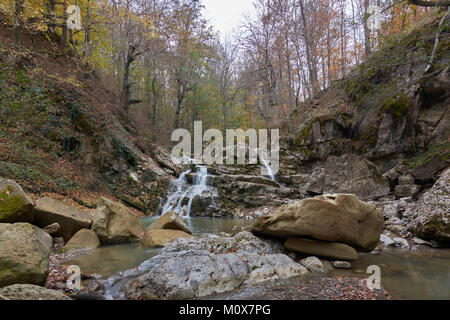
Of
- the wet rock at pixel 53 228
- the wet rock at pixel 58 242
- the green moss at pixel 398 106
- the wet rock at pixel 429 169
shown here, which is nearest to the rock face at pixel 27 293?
the wet rock at pixel 58 242

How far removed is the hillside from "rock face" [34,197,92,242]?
6.18 feet

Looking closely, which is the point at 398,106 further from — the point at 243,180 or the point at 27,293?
the point at 27,293

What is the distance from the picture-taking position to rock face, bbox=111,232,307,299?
3.34 m

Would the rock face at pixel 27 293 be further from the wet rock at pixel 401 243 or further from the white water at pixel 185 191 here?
the white water at pixel 185 191

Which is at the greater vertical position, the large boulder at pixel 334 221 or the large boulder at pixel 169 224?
the large boulder at pixel 334 221

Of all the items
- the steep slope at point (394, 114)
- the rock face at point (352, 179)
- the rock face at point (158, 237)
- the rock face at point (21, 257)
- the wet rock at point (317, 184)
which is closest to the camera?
the rock face at point (21, 257)

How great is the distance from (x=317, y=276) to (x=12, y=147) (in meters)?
9.90

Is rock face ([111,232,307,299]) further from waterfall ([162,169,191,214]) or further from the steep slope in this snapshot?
waterfall ([162,169,191,214])

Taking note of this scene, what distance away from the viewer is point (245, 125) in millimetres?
29031

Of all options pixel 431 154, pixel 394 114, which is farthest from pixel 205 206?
pixel 394 114

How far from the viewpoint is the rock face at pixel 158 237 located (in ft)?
19.6

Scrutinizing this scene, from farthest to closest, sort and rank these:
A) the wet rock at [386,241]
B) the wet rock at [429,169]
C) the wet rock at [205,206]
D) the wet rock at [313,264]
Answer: the wet rock at [205,206], the wet rock at [429,169], the wet rock at [386,241], the wet rock at [313,264]

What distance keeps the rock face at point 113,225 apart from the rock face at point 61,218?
0.37 meters

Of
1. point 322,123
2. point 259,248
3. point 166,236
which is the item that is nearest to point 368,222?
point 259,248
